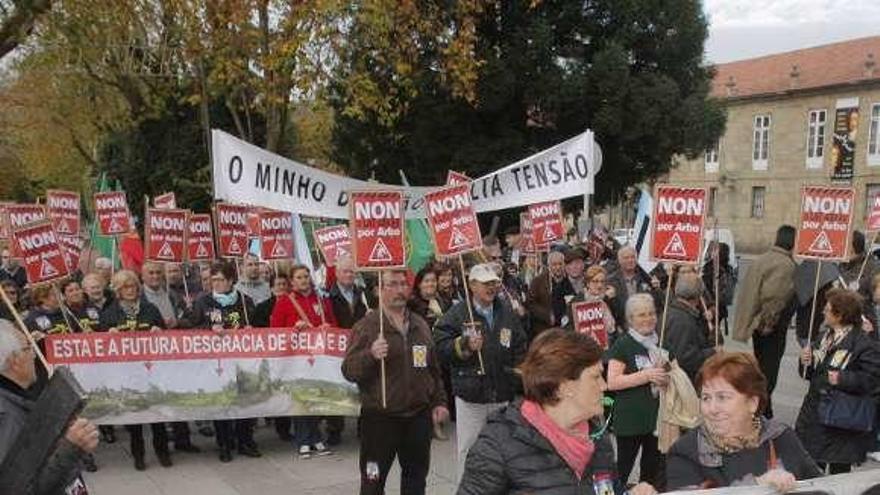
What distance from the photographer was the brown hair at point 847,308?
5.76 m

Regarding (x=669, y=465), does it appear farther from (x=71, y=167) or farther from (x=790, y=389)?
(x=71, y=167)

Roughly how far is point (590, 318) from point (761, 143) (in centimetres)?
5363

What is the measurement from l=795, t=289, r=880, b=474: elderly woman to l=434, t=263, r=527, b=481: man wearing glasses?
6.62 ft

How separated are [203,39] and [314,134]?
14.7m

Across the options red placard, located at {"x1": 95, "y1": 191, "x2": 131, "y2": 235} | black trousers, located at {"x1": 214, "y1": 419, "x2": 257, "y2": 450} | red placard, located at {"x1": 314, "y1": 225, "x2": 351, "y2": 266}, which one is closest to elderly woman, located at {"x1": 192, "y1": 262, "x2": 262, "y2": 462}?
black trousers, located at {"x1": 214, "y1": 419, "x2": 257, "y2": 450}

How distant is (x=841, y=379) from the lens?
5.62 m

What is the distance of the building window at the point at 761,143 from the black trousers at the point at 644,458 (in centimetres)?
5350

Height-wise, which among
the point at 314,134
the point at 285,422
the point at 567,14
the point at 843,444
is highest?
the point at 567,14

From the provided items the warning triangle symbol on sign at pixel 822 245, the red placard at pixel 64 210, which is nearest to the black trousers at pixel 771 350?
the warning triangle symbol on sign at pixel 822 245

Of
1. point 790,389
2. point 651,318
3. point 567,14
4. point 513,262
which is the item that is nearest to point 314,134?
point 567,14

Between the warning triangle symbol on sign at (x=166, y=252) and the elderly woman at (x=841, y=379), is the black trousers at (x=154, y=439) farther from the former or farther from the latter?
the elderly woman at (x=841, y=379)

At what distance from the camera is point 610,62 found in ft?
68.6

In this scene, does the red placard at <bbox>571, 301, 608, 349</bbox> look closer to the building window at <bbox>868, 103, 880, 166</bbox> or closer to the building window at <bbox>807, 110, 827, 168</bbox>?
the building window at <bbox>868, 103, 880, 166</bbox>

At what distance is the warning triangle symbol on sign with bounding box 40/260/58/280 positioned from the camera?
747 centimetres
